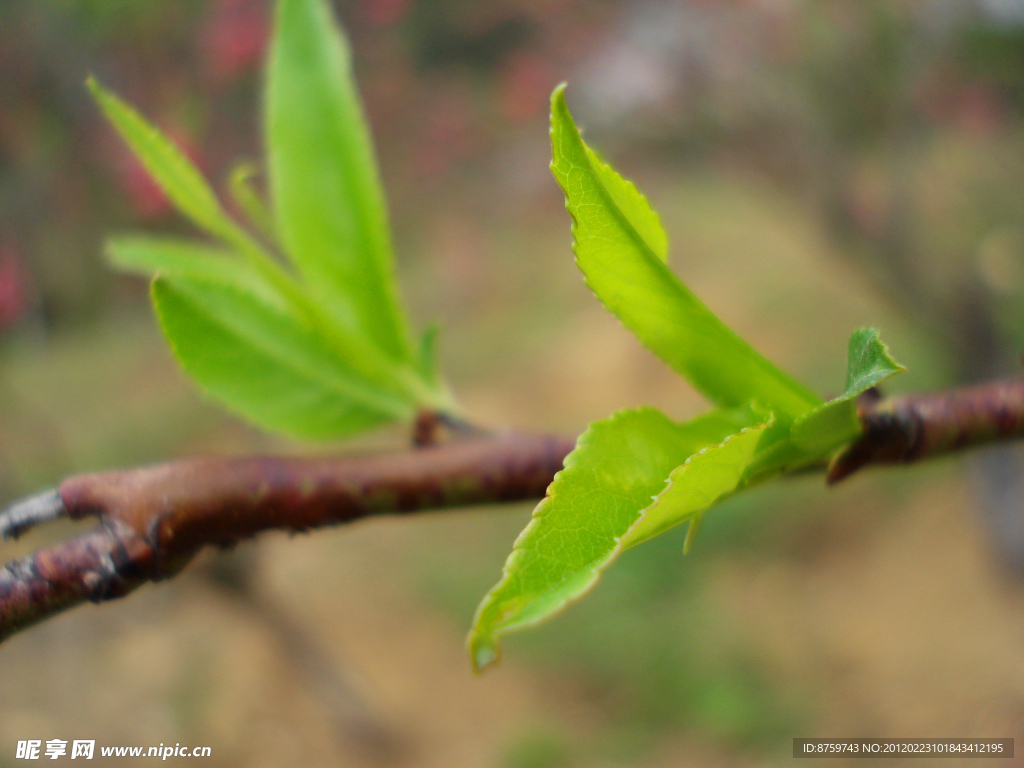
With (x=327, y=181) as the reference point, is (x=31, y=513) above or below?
below

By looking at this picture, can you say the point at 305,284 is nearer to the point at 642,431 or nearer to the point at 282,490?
the point at 282,490

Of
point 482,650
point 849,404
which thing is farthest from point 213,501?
point 849,404

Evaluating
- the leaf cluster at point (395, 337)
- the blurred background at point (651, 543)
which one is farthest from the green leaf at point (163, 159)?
the blurred background at point (651, 543)

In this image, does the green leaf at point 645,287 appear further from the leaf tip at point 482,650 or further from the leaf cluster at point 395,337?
the leaf tip at point 482,650

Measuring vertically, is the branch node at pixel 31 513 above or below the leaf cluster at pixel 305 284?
below

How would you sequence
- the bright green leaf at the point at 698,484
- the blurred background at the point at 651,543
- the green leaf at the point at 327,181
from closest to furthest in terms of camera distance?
1. the bright green leaf at the point at 698,484
2. the green leaf at the point at 327,181
3. the blurred background at the point at 651,543

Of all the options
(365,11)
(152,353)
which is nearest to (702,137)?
(365,11)
